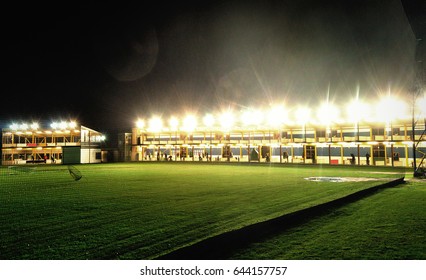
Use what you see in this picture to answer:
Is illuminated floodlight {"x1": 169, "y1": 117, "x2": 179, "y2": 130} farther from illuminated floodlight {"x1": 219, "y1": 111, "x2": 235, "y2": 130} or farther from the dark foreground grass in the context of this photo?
the dark foreground grass

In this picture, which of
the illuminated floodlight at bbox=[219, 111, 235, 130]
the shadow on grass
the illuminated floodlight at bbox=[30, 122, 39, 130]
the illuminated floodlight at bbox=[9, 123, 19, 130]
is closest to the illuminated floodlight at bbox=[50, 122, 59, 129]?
the illuminated floodlight at bbox=[30, 122, 39, 130]

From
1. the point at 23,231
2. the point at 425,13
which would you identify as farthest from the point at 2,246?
the point at 425,13

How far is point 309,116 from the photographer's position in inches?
1412

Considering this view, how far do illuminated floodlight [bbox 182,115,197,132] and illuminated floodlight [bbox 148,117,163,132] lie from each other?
152 inches

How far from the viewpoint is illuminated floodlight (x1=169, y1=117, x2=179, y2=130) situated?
150 feet

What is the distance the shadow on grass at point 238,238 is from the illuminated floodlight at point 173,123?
39.0 m

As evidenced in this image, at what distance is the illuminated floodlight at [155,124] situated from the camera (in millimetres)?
47406

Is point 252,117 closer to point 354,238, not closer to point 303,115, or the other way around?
point 303,115

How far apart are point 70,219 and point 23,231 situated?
3.54ft

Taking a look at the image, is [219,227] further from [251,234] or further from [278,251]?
[278,251]

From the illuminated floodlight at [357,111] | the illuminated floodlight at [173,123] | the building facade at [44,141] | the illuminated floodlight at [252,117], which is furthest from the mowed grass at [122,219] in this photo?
the building facade at [44,141]

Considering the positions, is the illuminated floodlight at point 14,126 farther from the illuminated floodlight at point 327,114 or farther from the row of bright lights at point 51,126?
the illuminated floodlight at point 327,114

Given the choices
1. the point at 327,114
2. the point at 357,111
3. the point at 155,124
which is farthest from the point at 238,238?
the point at 155,124

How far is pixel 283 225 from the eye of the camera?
6262mm
